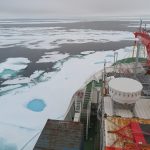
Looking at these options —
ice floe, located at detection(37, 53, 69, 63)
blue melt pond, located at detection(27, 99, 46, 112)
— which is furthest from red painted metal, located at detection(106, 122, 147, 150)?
ice floe, located at detection(37, 53, 69, 63)

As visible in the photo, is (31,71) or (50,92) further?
(31,71)

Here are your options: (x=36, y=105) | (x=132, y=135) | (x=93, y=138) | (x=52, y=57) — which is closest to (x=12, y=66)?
(x=52, y=57)

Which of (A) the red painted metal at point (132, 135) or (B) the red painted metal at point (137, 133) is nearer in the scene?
(A) the red painted metal at point (132, 135)

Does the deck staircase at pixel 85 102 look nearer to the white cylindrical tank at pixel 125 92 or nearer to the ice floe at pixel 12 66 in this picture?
the white cylindrical tank at pixel 125 92

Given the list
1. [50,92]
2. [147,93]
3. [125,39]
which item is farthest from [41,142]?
[125,39]

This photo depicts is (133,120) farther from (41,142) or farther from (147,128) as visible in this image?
(41,142)

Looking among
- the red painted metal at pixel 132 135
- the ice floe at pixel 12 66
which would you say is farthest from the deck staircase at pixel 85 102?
the ice floe at pixel 12 66
